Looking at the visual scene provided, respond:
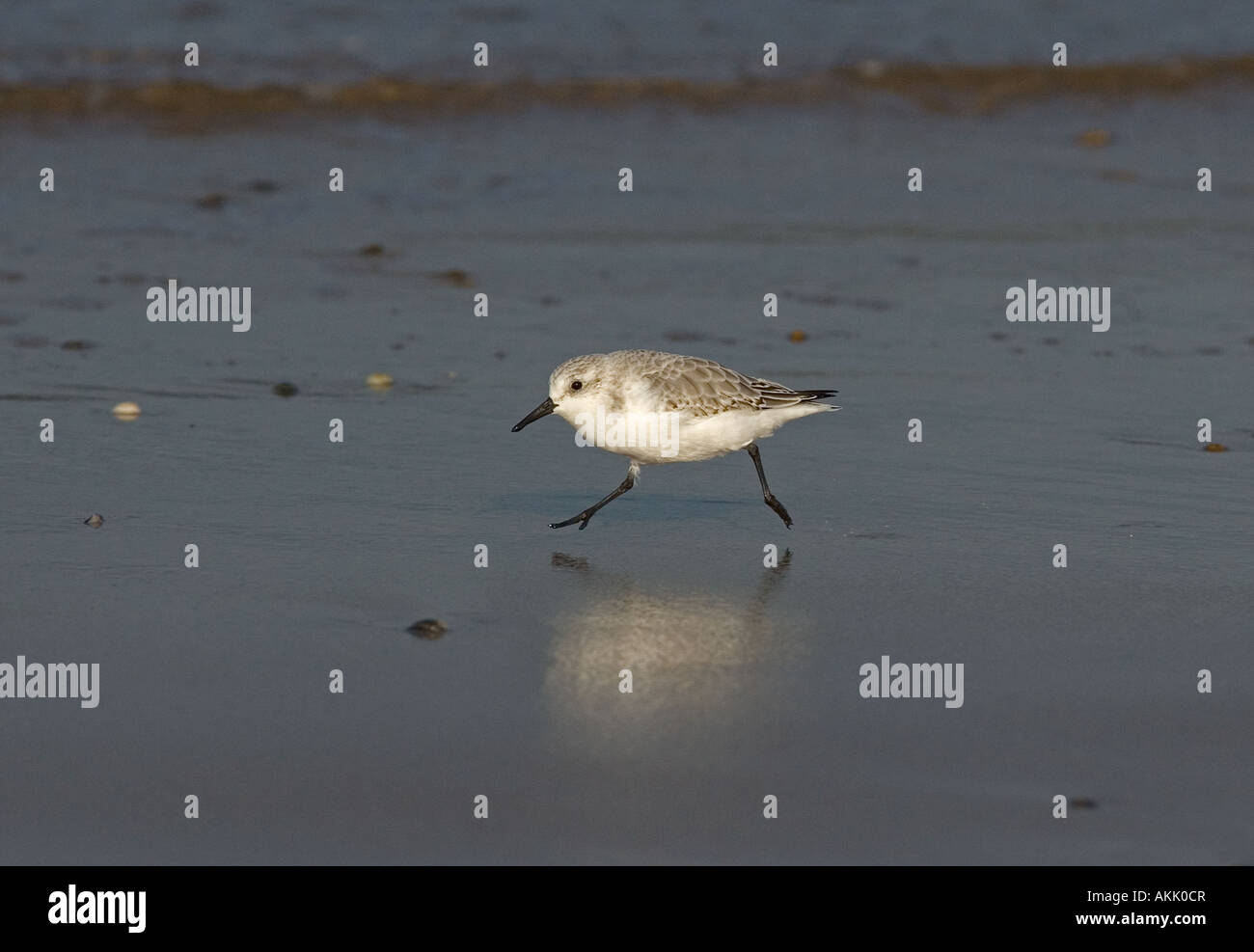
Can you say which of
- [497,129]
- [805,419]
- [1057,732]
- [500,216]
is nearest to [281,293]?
[500,216]

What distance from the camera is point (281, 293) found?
10422 millimetres

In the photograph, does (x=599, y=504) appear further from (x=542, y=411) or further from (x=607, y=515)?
(x=542, y=411)

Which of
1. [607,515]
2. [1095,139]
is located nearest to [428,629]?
[607,515]

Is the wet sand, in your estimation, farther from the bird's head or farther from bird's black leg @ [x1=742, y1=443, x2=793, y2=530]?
the bird's head

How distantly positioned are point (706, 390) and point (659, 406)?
9.2 inches

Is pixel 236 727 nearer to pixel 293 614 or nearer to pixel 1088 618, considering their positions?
pixel 293 614

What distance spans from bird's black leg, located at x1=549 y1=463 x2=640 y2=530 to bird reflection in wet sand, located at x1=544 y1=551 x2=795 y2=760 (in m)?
0.39

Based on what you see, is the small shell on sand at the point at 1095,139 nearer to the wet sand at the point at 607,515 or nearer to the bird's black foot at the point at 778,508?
the wet sand at the point at 607,515

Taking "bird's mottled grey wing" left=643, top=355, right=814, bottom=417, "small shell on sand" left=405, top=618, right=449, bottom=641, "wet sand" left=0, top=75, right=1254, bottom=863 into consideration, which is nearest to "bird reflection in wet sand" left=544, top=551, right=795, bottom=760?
"wet sand" left=0, top=75, right=1254, bottom=863

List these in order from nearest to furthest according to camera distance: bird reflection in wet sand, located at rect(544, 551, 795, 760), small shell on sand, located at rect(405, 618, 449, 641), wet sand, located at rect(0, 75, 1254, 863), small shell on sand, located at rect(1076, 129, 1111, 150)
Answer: wet sand, located at rect(0, 75, 1254, 863) → bird reflection in wet sand, located at rect(544, 551, 795, 760) → small shell on sand, located at rect(405, 618, 449, 641) → small shell on sand, located at rect(1076, 129, 1111, 150)

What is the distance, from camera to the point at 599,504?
7047 millimetres

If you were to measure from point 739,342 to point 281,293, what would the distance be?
8.74 ft

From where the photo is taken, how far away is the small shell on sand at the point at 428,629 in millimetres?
5727

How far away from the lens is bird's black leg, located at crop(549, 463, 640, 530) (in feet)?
23.0
